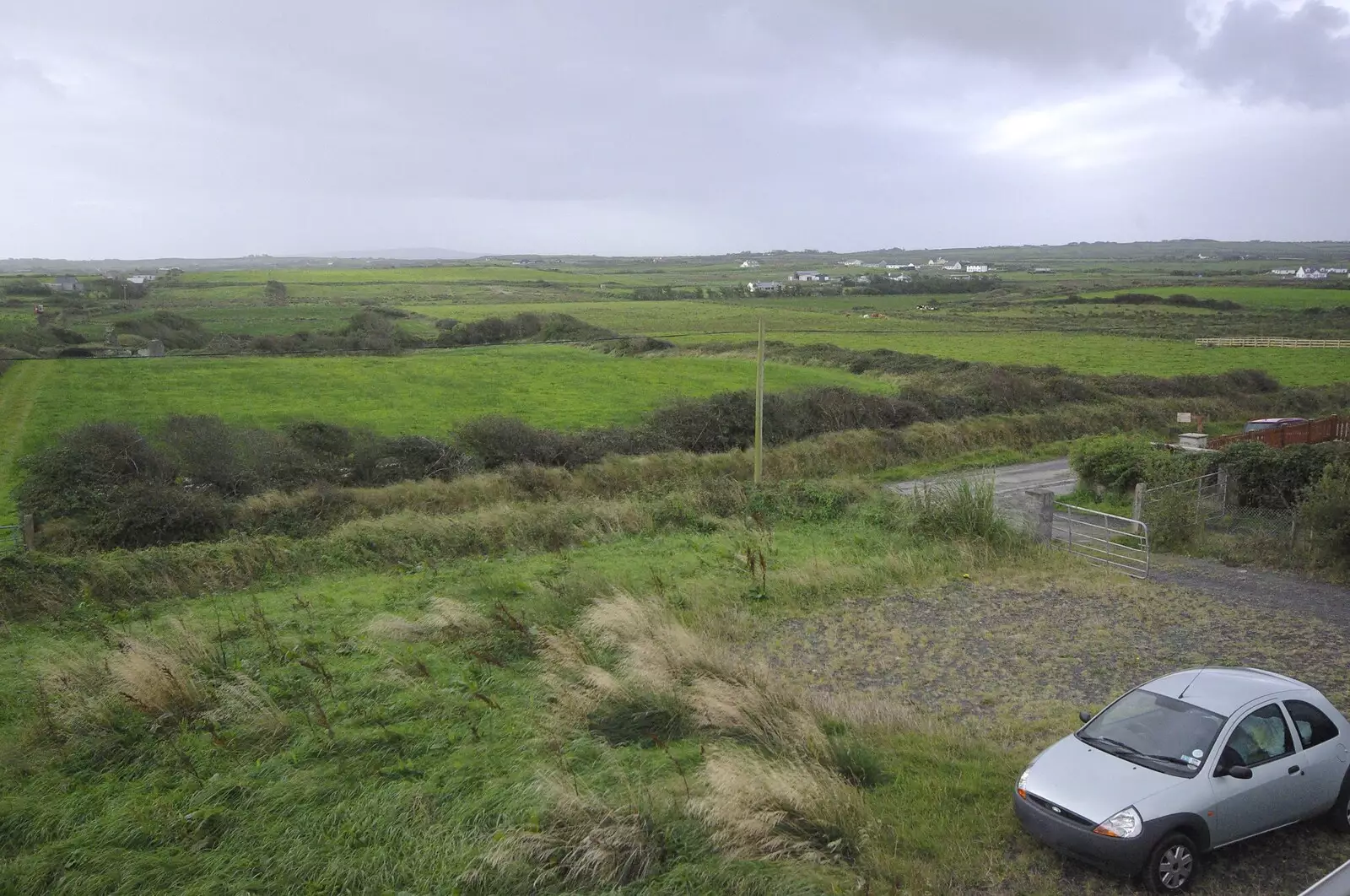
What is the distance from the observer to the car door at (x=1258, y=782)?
7.31m

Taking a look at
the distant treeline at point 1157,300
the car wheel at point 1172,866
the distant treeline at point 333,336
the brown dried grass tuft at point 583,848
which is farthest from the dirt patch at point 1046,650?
the distant treeline at point 1157,300

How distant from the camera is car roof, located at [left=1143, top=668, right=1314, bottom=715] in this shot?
7.91 meters

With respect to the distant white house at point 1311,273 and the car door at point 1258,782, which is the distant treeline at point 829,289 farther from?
the car door at point 1258,782

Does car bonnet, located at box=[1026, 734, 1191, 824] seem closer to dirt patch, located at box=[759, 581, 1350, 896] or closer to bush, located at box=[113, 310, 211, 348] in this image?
dirt patch, located at box=[759, 581, 1350, 896]

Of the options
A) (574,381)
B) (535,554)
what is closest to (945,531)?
(535,554)

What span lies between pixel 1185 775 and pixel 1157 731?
62cm

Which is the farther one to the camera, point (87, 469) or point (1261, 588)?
point (87, 469)

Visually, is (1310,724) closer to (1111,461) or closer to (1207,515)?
(1207,515)

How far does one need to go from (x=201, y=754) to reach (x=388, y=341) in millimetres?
50536

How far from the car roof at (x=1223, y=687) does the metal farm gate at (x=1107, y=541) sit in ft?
31.4

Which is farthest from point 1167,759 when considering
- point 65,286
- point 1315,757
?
point 65,286

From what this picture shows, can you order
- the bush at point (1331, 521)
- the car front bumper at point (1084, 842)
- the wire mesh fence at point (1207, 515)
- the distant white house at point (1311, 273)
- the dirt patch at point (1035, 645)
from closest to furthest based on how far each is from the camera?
the car front bumper at point (1084, 842) → the dirt patch at point (1035, 645) → the bush at point (1331, 521) → the wire mesh fence at point (1207, 515) → the distant white house at point (1311, 273)

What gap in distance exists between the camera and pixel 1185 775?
24.0 feet

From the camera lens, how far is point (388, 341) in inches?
2251
